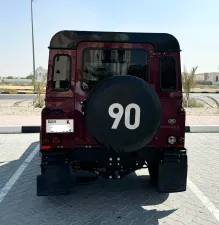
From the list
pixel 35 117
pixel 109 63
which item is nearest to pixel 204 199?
pixel 109 63

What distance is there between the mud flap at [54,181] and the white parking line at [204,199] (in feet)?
6.91

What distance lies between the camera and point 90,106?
3.29 m

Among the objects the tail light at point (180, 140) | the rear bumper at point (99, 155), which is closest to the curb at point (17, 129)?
the rear bumper at point (99, 155)

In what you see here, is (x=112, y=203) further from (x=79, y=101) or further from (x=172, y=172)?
(x=79, y=101)

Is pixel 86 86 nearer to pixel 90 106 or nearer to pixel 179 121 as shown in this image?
pixel 90 106

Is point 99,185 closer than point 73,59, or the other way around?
point 73,59

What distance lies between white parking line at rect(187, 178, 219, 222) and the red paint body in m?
1.02

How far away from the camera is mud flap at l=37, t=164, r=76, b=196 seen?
12.2ft

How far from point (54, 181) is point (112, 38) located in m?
2.21

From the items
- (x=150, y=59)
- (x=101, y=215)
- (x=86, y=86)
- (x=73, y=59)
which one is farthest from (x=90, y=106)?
(x=101, y=215)

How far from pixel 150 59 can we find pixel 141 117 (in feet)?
3.42

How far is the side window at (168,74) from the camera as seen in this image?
12.8 ft

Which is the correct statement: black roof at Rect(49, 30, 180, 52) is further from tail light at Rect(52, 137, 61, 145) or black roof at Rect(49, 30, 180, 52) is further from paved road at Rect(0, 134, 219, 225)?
paved road at Rect(0, 134, 219, 225)

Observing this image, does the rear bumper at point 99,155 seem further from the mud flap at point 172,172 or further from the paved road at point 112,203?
the paved road at point 112,203
